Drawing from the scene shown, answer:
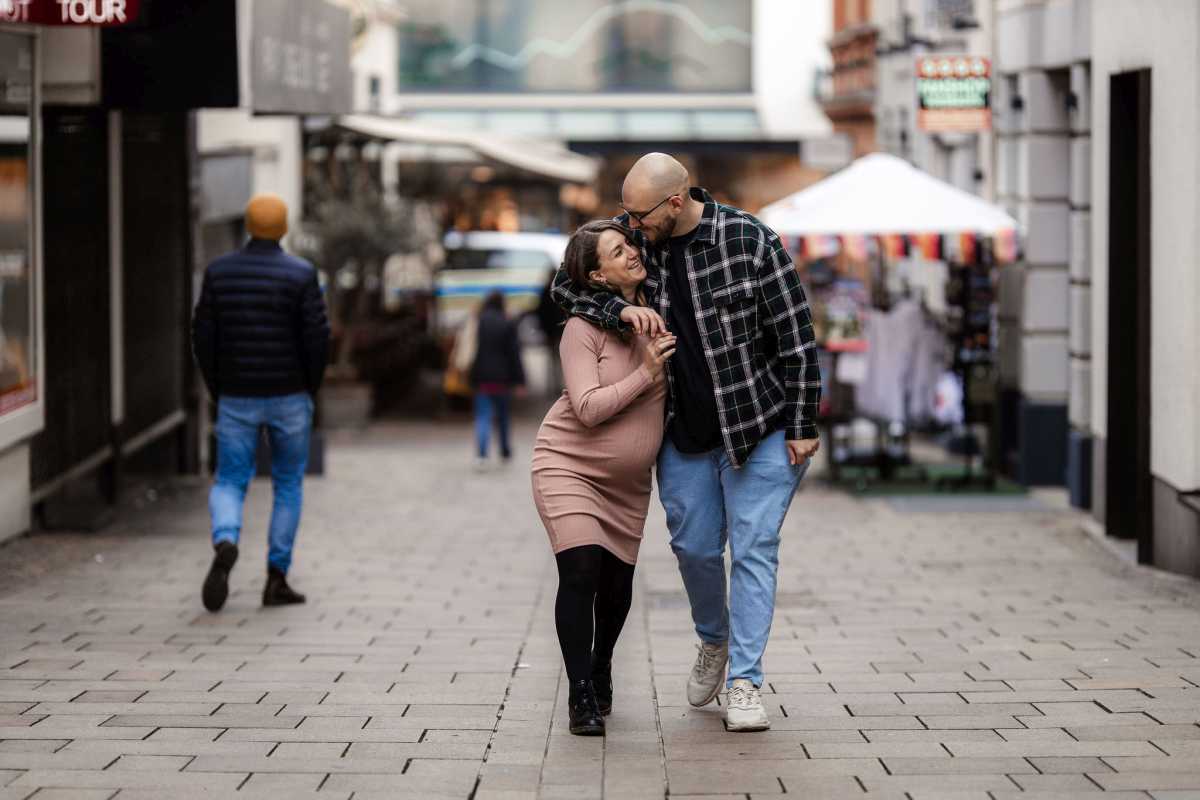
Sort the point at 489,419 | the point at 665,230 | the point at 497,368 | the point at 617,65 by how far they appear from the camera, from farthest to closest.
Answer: the point at 617,65 → the point at 497,368 → the point at 489,419 → the point at 665,230

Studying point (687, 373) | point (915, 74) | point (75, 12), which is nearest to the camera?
point (687, 373)

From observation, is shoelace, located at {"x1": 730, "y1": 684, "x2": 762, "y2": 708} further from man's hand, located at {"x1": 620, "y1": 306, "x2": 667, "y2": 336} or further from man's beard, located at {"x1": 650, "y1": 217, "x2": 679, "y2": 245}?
man's beard, located at {"x1": 650, "y1": 217, "x2": 679, "y2": 245}

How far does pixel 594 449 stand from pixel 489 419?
33.8 ft

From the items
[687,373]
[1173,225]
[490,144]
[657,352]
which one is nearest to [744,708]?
[687,373]

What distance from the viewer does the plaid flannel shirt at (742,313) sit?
614cm

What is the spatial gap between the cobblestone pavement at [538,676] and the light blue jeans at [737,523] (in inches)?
13.6

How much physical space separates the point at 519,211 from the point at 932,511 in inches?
1268

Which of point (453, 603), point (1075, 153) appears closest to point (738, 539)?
point (453, 603)

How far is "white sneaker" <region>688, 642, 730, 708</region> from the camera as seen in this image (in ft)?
21.5

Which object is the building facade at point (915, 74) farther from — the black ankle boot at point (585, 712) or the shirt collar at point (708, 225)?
the black ankle boot at point (585, 712)

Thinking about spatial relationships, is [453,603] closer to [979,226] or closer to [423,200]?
[979,226]

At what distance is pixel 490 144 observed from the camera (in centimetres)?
2086

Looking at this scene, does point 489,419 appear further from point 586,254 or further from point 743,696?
point 586,254

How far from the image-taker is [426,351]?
25734 mm
